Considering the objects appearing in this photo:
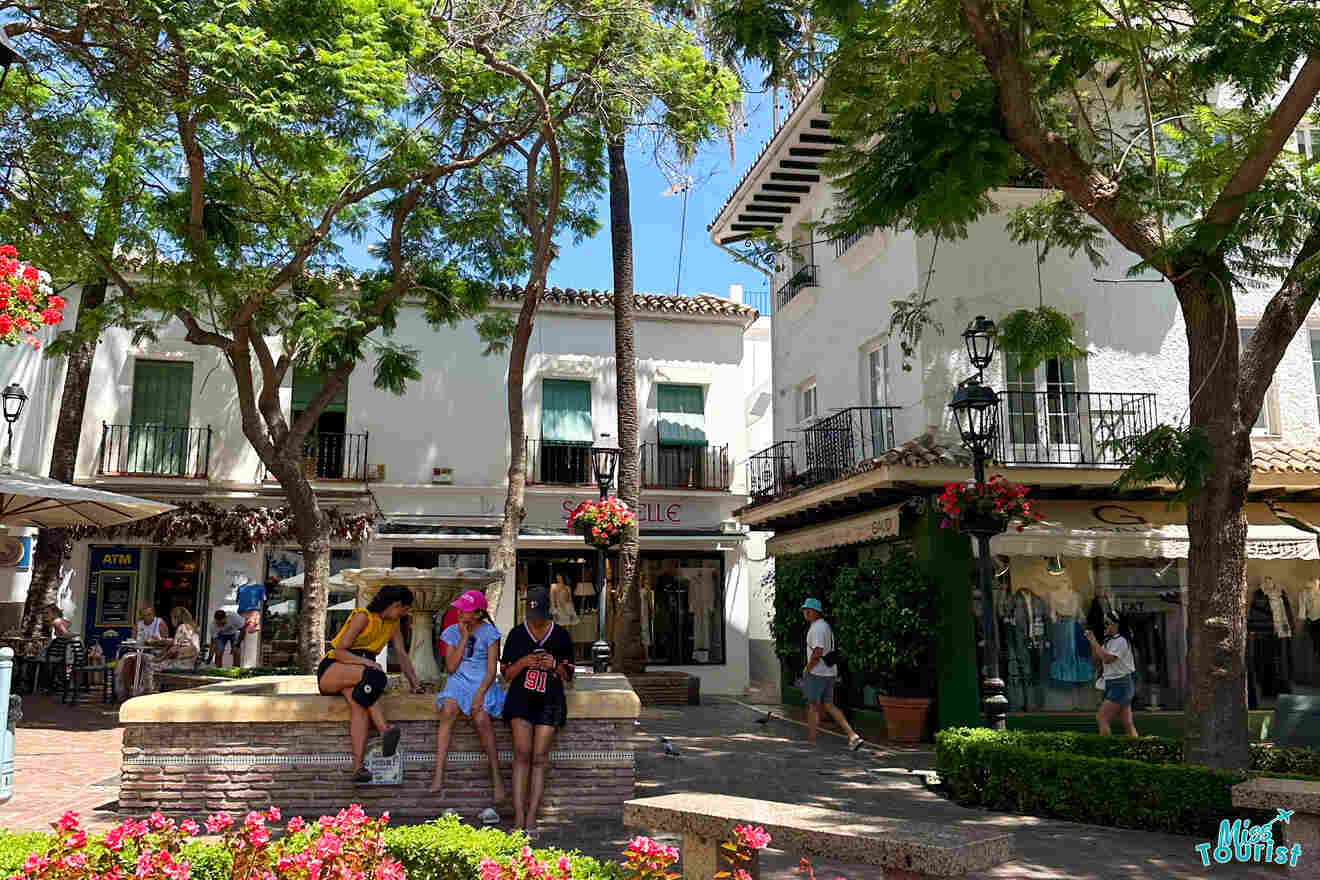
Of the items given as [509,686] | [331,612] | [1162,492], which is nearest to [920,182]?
[509,686]

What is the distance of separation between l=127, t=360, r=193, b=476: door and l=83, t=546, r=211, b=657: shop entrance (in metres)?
1.76

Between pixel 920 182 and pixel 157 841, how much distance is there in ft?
23.1

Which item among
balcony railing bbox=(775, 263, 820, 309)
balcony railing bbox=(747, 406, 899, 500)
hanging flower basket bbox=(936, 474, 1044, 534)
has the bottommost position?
hanging flower basket bbox=(936, 474, 1044, 534)

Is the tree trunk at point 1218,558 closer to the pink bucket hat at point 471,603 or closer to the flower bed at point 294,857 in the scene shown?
the flower bed at point 294,857

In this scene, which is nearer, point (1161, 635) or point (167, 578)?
point (1161, 635)

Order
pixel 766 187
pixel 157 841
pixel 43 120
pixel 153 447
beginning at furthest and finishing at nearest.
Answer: pixel 153 447 < pixel 766 187 < pixel 43 120 < pixel 157 841

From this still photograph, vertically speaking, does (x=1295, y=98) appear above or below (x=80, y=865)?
above

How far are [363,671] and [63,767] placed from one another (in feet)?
14.3

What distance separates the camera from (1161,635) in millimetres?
14289

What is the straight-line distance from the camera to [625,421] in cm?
1806

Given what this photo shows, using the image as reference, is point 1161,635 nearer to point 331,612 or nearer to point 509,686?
point 509,686

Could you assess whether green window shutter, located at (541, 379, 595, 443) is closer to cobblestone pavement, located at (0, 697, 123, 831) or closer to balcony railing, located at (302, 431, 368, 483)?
balcony railing, located at (302, 431, 368, 483)

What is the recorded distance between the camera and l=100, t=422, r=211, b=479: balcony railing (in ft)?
65.2

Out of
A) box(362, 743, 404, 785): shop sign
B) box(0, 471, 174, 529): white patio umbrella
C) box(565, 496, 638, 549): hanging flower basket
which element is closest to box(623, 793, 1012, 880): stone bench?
box(362, 743, 404, 785): shop sign
